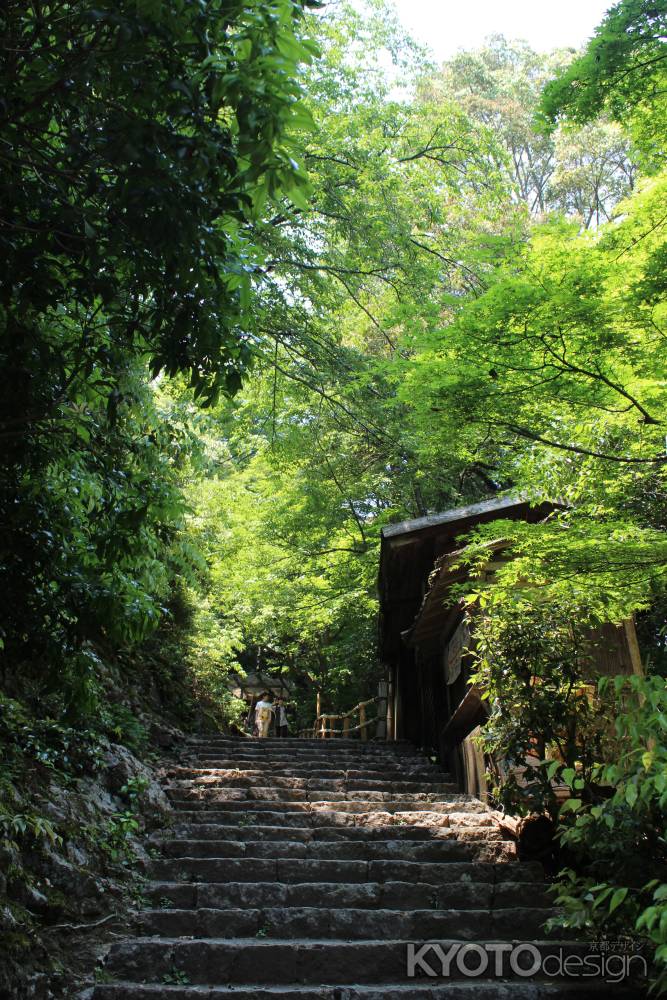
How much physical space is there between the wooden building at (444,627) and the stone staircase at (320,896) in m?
0.90

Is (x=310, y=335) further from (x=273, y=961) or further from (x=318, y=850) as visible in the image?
(x=273, y=961)

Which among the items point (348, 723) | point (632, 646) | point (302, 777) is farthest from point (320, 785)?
point (348, 723)

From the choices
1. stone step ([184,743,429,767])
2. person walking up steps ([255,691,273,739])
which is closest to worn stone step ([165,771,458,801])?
stone step ([184,743,429,767])

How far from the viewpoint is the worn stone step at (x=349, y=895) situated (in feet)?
19.6

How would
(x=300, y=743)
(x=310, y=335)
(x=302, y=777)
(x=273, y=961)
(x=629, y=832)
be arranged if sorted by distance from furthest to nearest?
1. (x=300, y=743)
2. (x=310, y=335)
3. (x=302, y=777)
4. (x=273, y=961)
5. (x=629, y=832)

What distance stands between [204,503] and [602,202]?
17.8m

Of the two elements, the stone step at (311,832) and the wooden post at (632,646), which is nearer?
the stone step at (311,832)

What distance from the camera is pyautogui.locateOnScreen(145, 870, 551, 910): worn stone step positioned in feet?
19.6

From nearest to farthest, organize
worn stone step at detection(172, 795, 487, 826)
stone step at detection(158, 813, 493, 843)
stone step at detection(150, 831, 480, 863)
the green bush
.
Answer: the green bush → stone step at detection(150, 831, 480, 863) → stone step at detection(158, 813, 493, 843) → worn stone step at detection(172, 795, 487, 826)

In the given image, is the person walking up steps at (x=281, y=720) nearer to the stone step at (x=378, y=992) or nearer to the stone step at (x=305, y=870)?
the stone step at (x=305, y=870)

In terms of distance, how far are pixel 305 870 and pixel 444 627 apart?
5.04 m

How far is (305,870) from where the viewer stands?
653 cm

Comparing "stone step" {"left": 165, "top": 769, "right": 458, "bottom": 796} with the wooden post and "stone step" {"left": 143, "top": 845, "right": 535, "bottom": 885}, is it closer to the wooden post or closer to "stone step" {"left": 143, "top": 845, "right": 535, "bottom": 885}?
"stone step" {"left": 143, "top": 845, "right": 535, "bottom": 885}

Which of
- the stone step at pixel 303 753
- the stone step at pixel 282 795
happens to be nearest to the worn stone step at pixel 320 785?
the stone step at pixel 282 795
